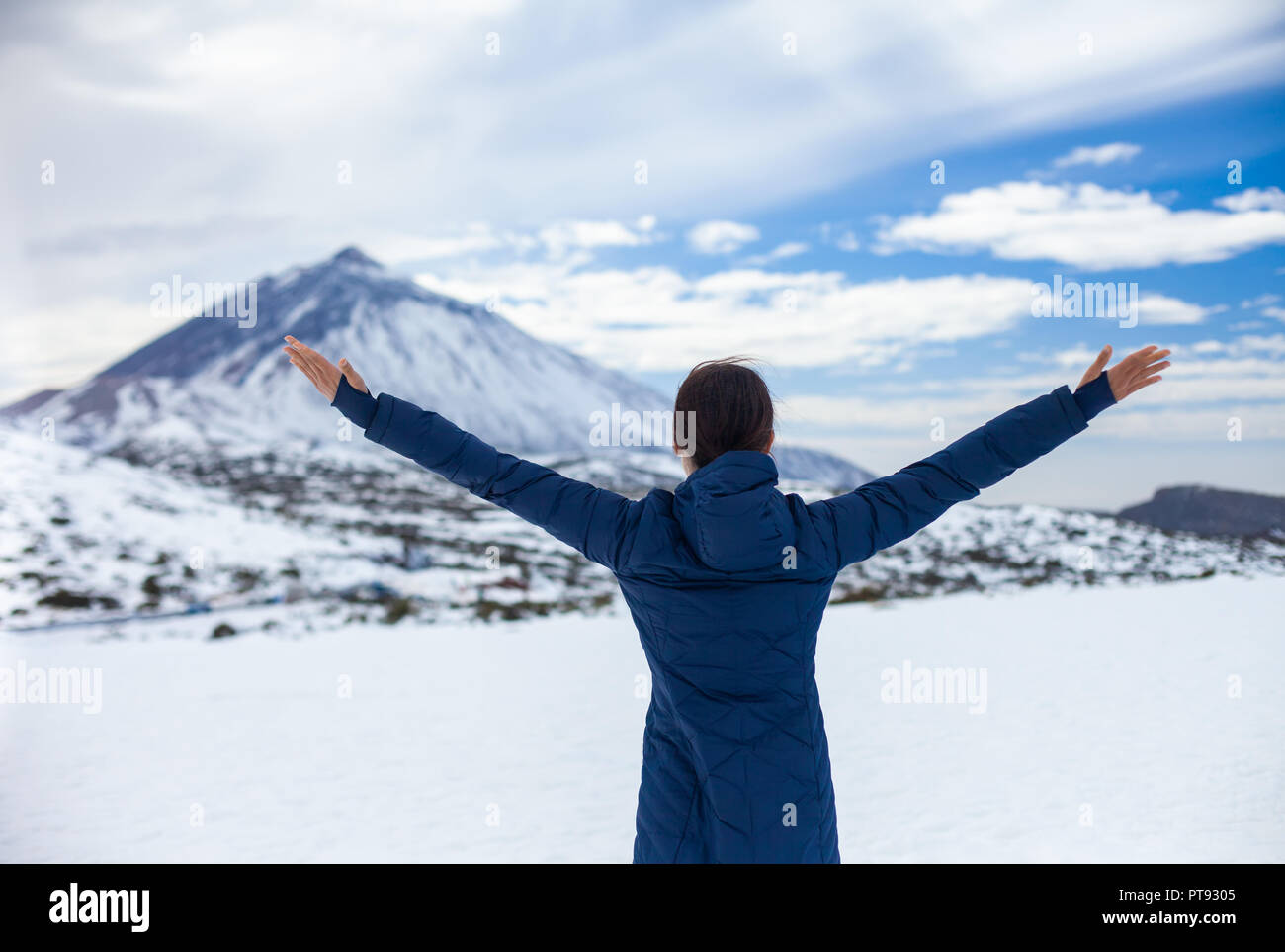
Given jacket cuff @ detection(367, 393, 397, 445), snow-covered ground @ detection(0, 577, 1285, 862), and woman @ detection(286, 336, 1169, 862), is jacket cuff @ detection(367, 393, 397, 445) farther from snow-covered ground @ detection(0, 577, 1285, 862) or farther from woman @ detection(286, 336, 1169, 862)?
snow-covered ground @ detection(0, 577, 1285, 862)

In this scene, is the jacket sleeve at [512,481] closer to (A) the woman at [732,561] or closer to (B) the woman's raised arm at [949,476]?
(A) the woman at [732,561]

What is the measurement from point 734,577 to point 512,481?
442 mm

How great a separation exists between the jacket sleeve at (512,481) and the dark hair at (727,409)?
7.2 inches

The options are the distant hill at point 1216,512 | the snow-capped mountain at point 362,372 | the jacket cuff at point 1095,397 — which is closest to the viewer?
the jacket cuff at point 1095,397

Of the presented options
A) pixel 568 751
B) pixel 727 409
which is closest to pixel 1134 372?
pixel 727 409

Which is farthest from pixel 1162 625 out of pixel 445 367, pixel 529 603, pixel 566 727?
pixel 445 367

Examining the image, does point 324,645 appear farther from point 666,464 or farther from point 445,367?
point 445,367

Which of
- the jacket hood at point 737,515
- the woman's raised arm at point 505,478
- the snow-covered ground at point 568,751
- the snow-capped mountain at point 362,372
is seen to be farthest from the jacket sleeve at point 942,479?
the snow-capped mountain at point 362,372

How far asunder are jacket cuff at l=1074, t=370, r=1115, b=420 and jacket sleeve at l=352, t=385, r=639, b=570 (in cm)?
91

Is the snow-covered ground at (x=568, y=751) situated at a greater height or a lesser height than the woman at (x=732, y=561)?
lesser

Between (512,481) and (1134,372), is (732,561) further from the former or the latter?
(1134,372)

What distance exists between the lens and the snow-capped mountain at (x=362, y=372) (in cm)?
11688

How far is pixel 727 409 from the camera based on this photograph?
159 cm

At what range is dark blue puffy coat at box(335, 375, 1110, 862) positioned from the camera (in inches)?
61.0
